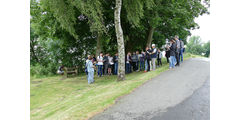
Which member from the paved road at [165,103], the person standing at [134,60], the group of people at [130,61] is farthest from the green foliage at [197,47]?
the paved road at [165,103]

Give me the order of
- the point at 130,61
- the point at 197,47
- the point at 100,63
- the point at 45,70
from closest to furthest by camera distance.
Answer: the point at 100,63 → the point at 130,61 → the point at 45,70 → the point at 197,47

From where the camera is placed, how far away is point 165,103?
5488mm

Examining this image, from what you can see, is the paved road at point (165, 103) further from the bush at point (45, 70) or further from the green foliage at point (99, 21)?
the bush at point (45, 70)

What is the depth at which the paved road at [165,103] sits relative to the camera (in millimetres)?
4719

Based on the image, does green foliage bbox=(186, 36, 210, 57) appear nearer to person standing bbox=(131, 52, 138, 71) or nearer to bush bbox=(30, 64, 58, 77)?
bush bbox=(30, 64, 58, 77)

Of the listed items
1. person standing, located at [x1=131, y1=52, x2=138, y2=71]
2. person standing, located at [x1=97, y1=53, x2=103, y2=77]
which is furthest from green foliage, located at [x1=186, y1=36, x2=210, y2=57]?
person standing, located at [x1=97, y1=53, x2=103, y2=77]

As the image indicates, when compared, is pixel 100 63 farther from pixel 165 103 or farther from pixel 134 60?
pixel 165 103

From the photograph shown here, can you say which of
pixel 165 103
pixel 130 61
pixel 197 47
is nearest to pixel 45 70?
pixel 130 61

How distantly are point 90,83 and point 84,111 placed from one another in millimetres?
6677

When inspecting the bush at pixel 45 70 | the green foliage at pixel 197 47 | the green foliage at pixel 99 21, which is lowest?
the bush at pixel 45 70

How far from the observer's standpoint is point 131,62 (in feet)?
50.3

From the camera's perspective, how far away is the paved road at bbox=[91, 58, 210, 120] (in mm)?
4719

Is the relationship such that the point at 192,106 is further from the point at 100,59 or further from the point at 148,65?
the point at 100,59

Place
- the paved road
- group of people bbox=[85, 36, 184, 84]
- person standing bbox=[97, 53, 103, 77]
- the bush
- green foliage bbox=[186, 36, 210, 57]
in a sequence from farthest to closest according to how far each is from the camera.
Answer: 1. green foliage bbox=[186, 36, 210, 57]
2. the bush
3. person standing bbox=[97, 53, 103, 77]
4. group of people bbox=[85, 36, 184, 84]
5. the paved road
